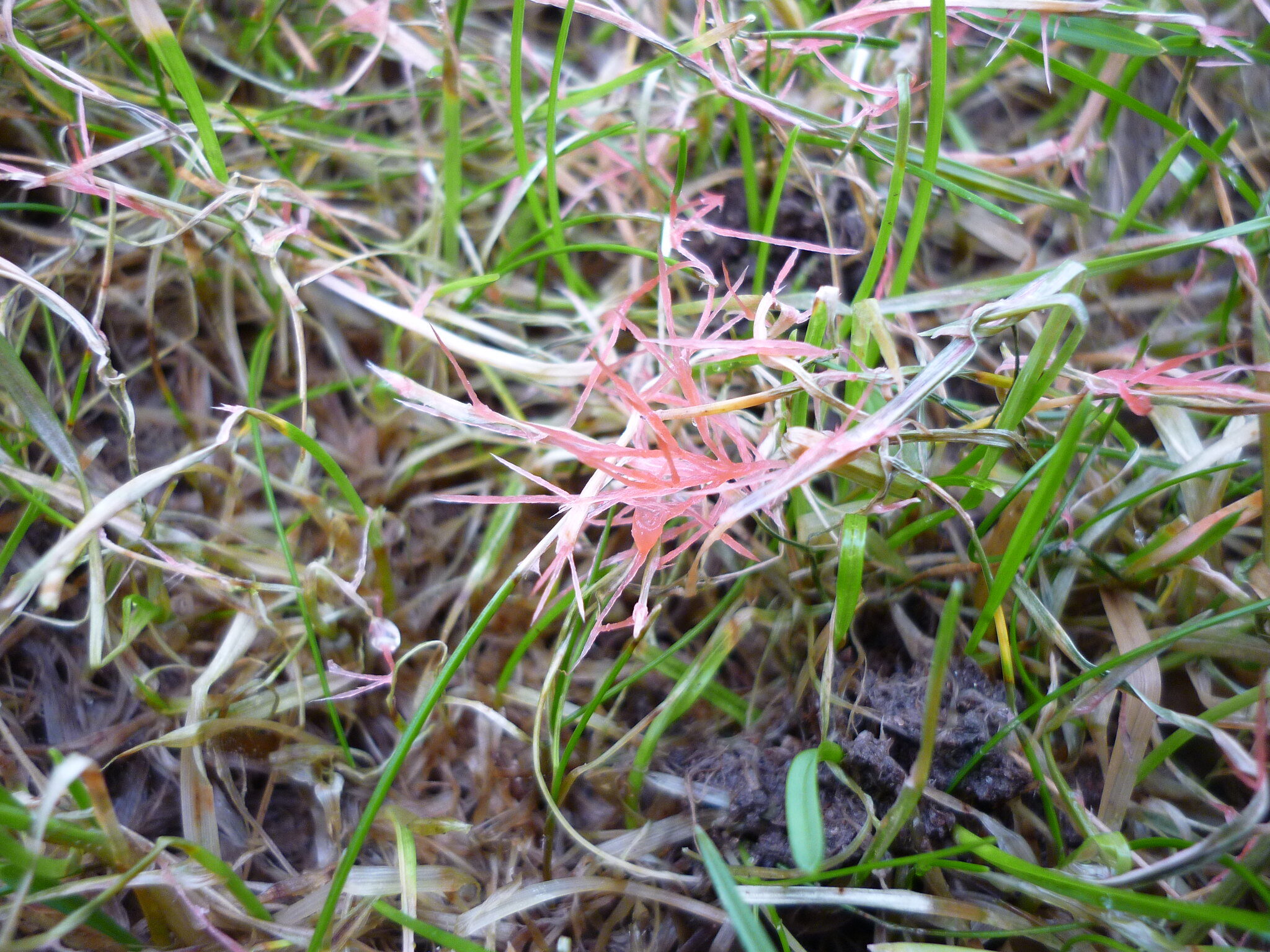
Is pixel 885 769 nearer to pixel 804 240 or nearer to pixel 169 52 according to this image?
pixel 804 240

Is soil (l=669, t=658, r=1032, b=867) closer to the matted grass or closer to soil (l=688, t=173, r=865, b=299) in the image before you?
the matted grass

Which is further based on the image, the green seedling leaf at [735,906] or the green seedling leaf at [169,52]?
the green seedling leaf at [169,52]

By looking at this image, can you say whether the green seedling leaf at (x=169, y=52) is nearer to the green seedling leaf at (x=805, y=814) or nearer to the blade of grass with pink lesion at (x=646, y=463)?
the blade of grass with pink lesion at (x=646, y=463)

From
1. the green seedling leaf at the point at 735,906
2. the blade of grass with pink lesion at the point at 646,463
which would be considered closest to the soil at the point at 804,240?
the blade of grass with pink lesion at the point at 646,463

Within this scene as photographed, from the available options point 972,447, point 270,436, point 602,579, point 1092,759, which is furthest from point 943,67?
point 270,436

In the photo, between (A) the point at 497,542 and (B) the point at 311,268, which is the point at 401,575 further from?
(B) the point at 311,268

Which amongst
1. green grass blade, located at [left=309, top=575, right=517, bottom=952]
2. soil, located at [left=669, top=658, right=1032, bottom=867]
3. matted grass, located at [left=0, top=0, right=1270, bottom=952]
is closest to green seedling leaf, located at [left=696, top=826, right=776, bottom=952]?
matted grass, located at [left=0, top=0, right=1270, bottom=952]

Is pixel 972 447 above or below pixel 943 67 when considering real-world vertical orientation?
below
